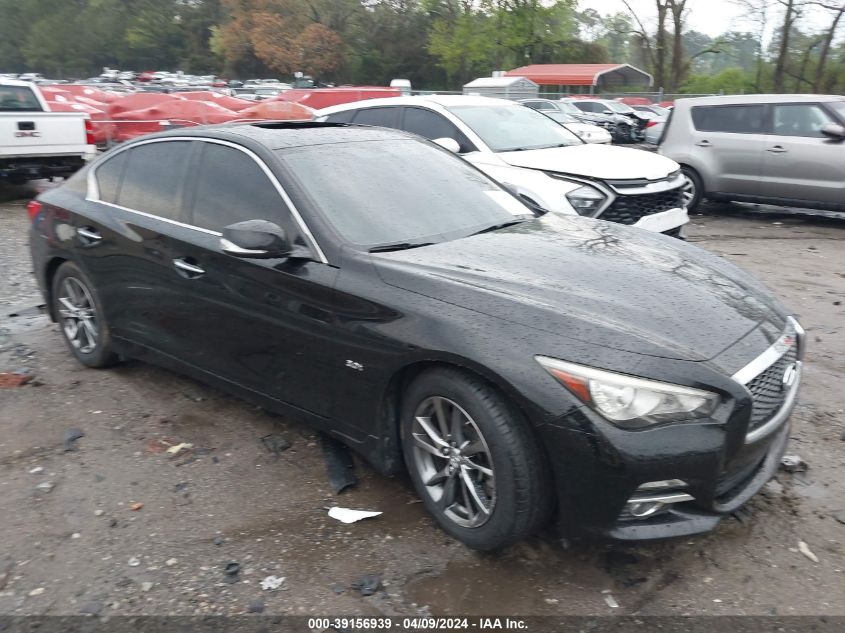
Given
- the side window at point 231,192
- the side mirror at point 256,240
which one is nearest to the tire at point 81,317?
the side window at point 231,192

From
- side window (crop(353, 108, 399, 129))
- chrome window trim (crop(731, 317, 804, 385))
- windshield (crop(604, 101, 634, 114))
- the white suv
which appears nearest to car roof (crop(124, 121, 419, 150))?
the white suv

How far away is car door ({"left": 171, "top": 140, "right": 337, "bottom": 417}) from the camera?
3.65 meters

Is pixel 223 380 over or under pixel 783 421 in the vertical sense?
under

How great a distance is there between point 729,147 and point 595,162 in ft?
13.6

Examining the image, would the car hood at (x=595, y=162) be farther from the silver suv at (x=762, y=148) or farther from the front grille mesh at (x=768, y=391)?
the front grille mesh at (x=768, y=391)

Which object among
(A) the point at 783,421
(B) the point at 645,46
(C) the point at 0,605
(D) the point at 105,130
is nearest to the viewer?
(C) the point at 0,605

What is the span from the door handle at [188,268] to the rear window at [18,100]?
9.97m

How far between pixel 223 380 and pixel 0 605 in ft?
5.07

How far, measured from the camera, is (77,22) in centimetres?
9656

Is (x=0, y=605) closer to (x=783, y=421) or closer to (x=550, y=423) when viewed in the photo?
(x=550, y=423)

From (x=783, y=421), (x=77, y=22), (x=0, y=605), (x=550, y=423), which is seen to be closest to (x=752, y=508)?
(x=783, y=421)

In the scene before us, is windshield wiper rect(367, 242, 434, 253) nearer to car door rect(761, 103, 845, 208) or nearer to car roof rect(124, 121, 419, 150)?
car roof rect(124, 121, 419, 150)

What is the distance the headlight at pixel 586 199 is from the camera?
7301mm

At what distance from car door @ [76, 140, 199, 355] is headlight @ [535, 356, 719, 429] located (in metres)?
2.42
